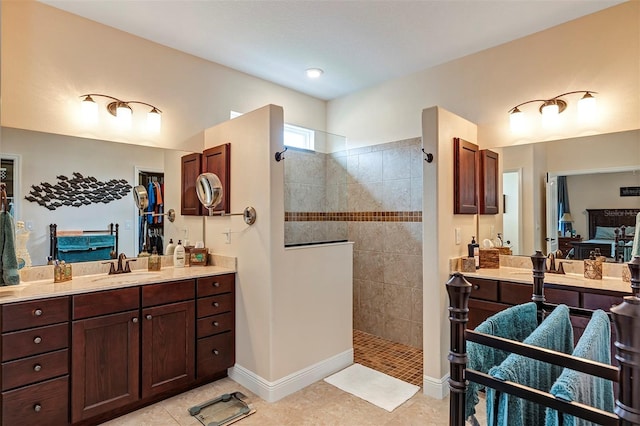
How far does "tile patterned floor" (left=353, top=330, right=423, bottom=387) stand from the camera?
2.99 meters

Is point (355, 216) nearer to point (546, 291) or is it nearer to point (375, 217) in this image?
point (375, 217)

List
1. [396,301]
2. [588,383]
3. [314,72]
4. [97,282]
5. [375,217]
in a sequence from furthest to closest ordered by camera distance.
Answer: [375,217] < [396,301] < [314,72] < [97,282] < [588,383]

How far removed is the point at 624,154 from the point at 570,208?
50 cm

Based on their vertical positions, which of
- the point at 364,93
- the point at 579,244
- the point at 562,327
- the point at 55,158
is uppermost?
the point at 364,93

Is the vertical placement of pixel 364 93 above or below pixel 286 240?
above

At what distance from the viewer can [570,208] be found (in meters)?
2.71

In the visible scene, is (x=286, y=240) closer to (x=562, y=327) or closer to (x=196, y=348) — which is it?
(x=196, y=348)

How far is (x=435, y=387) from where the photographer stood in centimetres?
261

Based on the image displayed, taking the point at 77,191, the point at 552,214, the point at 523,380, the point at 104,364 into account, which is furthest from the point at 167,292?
the point at 552,214

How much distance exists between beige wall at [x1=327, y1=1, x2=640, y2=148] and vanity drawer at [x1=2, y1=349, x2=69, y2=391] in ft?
11.0

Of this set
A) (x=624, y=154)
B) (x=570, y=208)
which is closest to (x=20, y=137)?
(x=570, y=208)

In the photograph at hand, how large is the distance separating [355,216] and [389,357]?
5.20 feet

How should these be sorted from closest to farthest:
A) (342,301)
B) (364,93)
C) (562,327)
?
(562,327)
(342,301)
(364,93)

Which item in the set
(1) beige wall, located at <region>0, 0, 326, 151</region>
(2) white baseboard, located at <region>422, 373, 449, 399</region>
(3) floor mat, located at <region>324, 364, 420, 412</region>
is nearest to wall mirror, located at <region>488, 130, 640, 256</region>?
(2) white baseboard, located at <region>422, 373, 449, 399</region>
